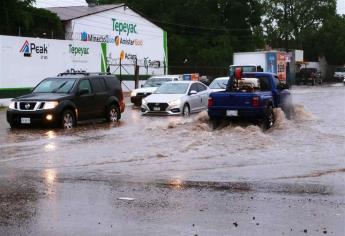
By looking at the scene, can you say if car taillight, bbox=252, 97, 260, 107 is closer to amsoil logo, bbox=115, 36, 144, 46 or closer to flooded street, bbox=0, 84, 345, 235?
flooded street, bbox=0, 84, 345, 235

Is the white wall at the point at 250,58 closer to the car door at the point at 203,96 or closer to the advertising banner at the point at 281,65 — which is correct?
the advertising banner at the point at 281,65

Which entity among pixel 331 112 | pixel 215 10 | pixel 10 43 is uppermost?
pixel 215 10

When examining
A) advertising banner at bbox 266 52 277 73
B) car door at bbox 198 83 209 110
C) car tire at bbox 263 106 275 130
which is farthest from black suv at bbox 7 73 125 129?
advertising banner at bbox 266 52 277 73

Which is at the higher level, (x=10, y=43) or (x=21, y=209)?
(x=10, y=43)

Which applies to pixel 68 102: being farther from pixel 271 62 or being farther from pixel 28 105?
pixel 271 62

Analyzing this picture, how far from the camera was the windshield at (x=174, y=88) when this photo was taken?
24.6 meters

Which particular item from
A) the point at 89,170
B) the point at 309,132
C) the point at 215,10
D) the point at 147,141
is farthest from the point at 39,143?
the point at 215,10

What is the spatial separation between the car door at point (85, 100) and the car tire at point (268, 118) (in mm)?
5575

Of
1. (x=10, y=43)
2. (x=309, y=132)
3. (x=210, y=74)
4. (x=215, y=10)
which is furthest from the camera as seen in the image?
(x=215, y=10)

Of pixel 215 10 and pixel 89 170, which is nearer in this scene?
pixel 89 170

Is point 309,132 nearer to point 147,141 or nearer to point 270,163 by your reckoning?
point 147,141

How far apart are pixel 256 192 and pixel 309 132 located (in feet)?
29.7

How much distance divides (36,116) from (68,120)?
3.51 ft

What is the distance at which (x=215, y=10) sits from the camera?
76.9m
